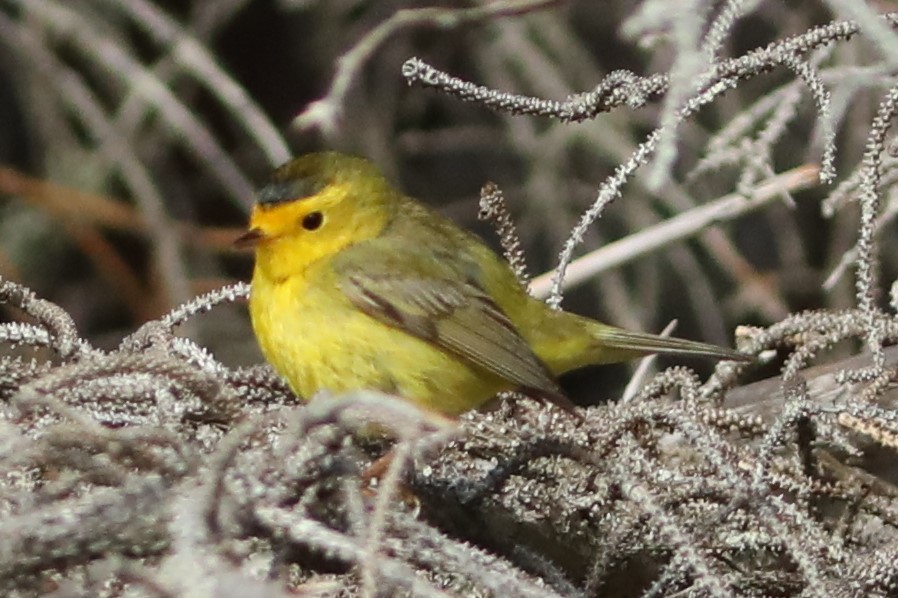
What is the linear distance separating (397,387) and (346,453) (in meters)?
1.44

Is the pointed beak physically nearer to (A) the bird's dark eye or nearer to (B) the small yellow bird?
(B) the small yellow bird

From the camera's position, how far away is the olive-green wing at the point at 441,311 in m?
2.95

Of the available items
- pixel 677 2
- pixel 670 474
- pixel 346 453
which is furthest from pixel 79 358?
pixel 677 2

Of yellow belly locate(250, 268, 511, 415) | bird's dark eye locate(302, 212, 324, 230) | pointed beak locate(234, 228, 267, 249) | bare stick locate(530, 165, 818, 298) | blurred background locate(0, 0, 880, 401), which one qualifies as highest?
blurred background locate(0, 0, 880, 401)

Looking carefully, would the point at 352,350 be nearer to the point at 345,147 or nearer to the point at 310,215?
the point at 310,215

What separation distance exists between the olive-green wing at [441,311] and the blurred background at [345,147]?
69 centimetres

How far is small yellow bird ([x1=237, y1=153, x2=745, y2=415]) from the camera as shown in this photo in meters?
2.89

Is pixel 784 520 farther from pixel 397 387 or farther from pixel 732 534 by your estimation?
pixel 397 387

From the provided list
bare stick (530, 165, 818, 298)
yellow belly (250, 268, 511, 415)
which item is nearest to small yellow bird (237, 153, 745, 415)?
yellow belly (250, 268, 511, 415)

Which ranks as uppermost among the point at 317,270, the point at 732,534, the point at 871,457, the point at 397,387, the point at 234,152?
the point at 234,152

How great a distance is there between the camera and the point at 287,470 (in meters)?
1.42

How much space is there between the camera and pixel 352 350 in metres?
2.92

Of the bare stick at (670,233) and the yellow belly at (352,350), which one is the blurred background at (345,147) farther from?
the bare stick at (670,233)

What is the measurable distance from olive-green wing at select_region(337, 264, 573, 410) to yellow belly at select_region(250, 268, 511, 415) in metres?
0.03
